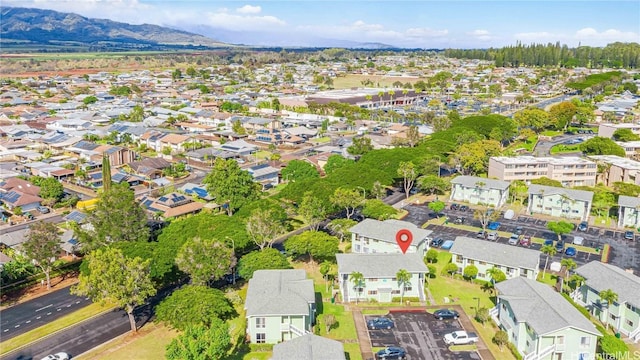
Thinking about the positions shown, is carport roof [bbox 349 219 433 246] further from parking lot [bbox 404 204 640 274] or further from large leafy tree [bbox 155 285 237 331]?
large leafy tree [bbox 155 285 237 331]

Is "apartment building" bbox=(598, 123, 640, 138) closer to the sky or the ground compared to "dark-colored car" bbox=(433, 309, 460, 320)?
closer to the sky

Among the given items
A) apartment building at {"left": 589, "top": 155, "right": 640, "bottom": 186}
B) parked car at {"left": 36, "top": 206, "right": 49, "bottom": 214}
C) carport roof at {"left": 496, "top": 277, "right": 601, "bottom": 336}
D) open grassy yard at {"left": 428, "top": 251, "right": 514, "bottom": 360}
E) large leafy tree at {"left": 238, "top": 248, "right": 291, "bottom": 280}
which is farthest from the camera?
apartment building at {"left": 589, "top": 155, "right": 640, "bottom": 186}

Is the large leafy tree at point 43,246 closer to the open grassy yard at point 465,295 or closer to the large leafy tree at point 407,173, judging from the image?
the open grassy yard at point 465,295

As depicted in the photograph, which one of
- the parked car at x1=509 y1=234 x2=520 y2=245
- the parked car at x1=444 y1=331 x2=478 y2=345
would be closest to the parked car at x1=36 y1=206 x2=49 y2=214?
the parked car at x1=444 y1=331 x2=478 y2=345

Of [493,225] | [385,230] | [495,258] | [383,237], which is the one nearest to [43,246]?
[383,237]

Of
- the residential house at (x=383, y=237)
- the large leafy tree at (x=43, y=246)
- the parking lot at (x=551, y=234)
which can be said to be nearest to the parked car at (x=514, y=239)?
the parking lot at (x=551, y=234)

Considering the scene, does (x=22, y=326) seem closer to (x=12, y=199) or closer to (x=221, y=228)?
(x=221, y=228)
